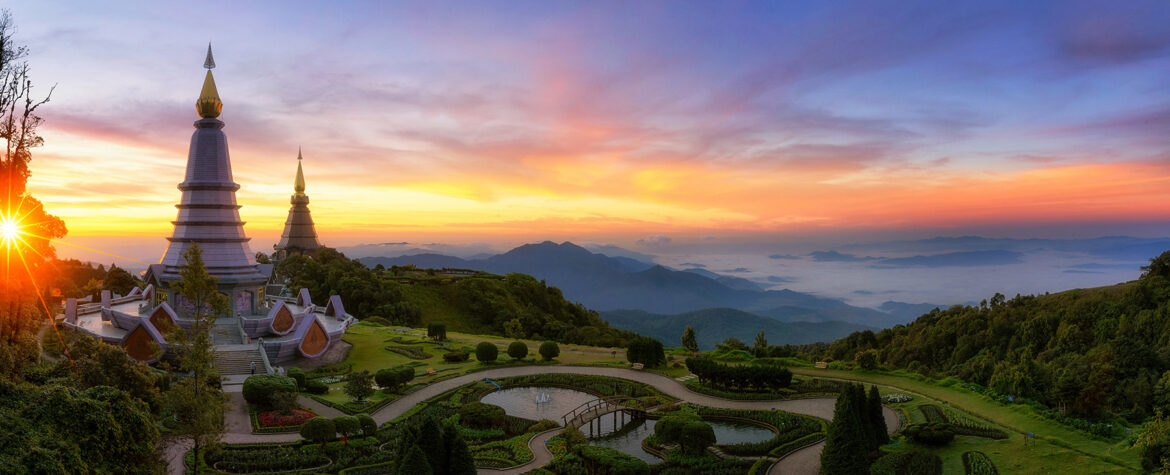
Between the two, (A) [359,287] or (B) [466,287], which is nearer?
(A) [359,287]

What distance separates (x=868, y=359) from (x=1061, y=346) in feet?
46.7

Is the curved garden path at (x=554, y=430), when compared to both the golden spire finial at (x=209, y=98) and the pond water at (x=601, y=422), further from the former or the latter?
the golden spire finial at (x=209, y=98)

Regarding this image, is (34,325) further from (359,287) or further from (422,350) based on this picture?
(359,287)

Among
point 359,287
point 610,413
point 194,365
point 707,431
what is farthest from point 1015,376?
point 359,287

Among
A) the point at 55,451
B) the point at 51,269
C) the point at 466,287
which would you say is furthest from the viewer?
the point at 466,287

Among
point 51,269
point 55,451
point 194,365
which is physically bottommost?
point 55,451

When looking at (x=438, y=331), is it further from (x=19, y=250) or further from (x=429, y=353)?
(x=19, y=250)

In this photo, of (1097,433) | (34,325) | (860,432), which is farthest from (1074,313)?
(34,325)

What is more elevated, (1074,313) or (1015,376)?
(1074,313)

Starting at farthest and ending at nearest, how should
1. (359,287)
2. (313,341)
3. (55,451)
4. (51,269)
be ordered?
(359,287) < (313,341) < (51,269) < (55,451)

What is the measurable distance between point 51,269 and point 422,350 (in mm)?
22303

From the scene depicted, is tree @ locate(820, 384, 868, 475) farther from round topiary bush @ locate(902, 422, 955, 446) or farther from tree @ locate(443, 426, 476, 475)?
tree @ locate(443, 426, 476, 475)

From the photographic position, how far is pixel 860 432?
19.6 m

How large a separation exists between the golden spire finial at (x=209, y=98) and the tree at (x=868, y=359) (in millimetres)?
49600
